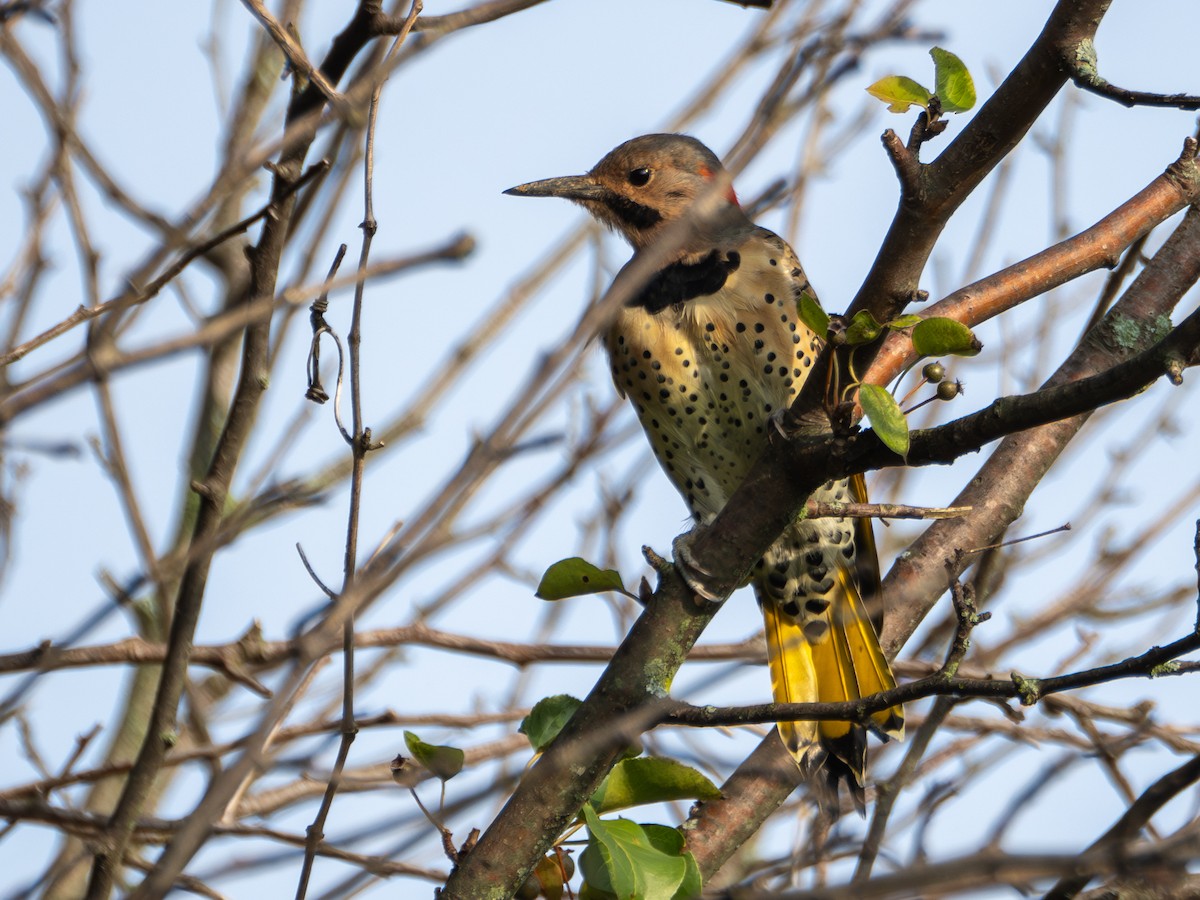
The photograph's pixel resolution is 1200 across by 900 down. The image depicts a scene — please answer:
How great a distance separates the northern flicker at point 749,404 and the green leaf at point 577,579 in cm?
123

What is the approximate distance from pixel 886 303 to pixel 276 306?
3.15 ft

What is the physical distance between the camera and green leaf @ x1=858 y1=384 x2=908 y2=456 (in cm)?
202

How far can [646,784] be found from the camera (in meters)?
2.40

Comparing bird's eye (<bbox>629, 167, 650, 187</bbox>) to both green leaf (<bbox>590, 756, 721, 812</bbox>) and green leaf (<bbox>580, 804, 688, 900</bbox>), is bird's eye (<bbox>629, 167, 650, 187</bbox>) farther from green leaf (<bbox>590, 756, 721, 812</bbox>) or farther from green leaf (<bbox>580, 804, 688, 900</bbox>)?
green leaf (<bbox>580, 804, 688, 900</bbox>)

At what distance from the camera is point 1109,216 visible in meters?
3.08

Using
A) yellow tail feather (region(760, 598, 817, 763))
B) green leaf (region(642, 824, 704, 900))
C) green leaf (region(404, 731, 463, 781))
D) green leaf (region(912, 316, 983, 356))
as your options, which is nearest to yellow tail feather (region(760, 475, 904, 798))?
yellow tail feather (region(760, 598, 817, 763))

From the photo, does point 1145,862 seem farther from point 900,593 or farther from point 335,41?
point 900,593

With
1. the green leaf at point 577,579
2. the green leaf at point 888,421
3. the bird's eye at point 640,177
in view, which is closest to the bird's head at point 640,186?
the bird's eye at point 640,177

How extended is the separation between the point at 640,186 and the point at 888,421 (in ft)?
8.83

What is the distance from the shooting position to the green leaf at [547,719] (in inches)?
94.8

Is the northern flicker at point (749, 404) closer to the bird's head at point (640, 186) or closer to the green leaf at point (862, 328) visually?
the bird's head at point (640, 186)

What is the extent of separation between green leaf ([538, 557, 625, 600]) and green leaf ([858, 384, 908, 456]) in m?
0.67

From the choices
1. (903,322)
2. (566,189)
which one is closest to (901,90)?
(903,322)

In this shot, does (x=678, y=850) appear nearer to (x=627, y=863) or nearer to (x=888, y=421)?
(x=627, y=863)
